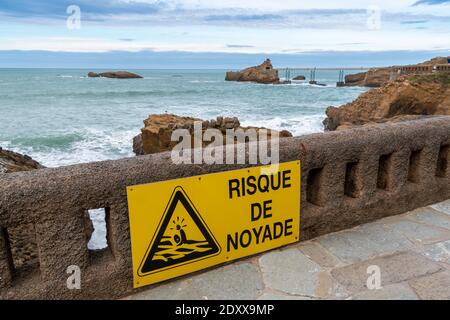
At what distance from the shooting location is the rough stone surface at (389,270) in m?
2.68

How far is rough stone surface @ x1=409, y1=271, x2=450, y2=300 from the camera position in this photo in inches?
97.8

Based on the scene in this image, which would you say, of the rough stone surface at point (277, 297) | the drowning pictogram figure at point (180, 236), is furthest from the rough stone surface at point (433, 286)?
the drowning pictogram figure at point (180, 236)

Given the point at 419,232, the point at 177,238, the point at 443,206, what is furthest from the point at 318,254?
the point at 443,206

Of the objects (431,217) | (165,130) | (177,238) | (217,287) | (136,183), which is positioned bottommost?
(165,130)

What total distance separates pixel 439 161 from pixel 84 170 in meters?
3.88

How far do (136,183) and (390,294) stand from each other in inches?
74.6

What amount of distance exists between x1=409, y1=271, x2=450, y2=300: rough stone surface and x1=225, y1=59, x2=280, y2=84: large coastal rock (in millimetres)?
104494

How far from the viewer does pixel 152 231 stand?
2.58 metres

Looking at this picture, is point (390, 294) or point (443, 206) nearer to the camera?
point (390, 294)

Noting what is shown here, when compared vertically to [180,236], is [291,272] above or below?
below

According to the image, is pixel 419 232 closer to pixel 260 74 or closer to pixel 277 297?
pixel 277 297

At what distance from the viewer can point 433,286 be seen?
102 inches

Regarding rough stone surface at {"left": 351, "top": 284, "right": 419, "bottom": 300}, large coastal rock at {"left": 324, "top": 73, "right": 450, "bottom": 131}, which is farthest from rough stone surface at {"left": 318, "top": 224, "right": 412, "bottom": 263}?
large coastal rock at {"left": 324, "top": 73, "right": 450, "bottom": 131}

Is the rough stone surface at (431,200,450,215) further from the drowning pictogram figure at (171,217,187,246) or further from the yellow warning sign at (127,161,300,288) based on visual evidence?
the drowning pictogram figure at (171,217,187,246)
